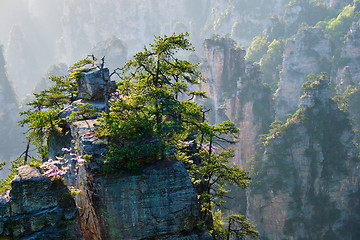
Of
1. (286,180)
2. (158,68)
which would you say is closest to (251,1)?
(286,180)

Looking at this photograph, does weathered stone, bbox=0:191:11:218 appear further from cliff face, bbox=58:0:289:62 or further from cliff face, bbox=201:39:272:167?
cliff face, bbox=58:0:289:62

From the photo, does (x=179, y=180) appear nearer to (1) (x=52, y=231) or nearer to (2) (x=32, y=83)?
(1) (x=52, y=231)

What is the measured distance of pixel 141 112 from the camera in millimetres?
11664

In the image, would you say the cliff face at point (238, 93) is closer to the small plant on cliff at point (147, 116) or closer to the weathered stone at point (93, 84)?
the weathered stone at point (93, 84)

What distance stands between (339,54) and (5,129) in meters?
58.9

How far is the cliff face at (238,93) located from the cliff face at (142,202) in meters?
28.4

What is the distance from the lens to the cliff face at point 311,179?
28109 mm

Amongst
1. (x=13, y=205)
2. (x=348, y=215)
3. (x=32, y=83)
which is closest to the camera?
(x=13, y=205)

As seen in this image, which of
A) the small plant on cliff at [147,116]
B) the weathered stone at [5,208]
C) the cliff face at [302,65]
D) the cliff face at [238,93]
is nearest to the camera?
the weathered stone at [5,208]

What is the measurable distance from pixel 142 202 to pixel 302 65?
39509 mm

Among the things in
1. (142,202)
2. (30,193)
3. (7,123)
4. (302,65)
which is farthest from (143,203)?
(7,123)

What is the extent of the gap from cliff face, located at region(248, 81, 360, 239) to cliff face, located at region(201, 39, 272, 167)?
285 inches

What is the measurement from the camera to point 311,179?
1152 inches

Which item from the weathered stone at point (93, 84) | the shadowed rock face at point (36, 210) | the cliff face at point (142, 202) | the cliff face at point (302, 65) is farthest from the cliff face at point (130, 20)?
the shadowed rock face at point (36, 210)
